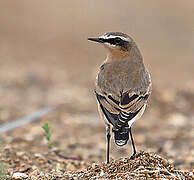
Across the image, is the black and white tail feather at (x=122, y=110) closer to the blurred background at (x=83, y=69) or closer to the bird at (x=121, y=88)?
the bird at (x=121, y=88)

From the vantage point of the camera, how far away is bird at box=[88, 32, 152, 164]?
260 inches

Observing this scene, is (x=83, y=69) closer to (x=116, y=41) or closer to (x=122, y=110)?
(x=116, y=41)

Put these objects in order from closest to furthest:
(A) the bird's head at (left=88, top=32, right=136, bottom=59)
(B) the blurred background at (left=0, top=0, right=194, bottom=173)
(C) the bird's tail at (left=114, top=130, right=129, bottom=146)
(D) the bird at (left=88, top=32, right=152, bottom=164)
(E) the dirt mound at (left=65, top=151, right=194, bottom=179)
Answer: (E) the dirt mound at (left=65, top=151, right=194, bottom=179)
(C) the bird's tail at (left=114, top=130, right=129, bottom=146)
(D) the bird at (left=88, top=32, right=152, bottom=164)
(A) the bird's head at (left=88, top=32, right=136, bottom=59)
(B) the blurred background at (left=0, top=0, right=194, bottom=173)

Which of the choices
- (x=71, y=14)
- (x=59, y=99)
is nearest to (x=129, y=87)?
(x=59, y=99)

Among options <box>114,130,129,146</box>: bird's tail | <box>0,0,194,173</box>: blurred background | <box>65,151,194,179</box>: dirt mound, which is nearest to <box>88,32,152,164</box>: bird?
<box>114,130,129,146</box>: bird's tail

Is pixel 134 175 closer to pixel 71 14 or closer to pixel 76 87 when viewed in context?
pixel 76 87

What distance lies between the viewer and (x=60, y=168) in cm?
840

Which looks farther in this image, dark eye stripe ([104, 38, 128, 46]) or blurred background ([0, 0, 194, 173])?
blurred background ([0, 0, 194, 173])

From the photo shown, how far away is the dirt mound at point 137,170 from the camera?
20.5ft

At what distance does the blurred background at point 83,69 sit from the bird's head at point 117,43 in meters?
2.45

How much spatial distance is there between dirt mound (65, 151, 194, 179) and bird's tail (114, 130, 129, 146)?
322mm

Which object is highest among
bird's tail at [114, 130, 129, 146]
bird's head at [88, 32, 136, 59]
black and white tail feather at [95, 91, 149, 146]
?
bird's head at [88, 32, 136, 59]

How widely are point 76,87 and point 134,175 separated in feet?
30.3

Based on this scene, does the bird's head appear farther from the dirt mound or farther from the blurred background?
the blurred background
